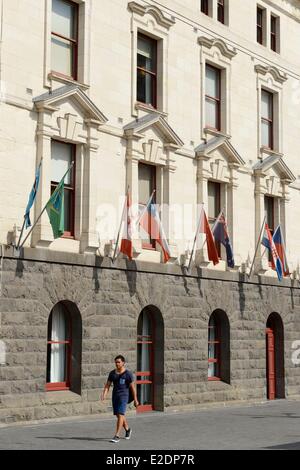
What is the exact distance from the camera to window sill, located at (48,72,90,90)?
2312cm

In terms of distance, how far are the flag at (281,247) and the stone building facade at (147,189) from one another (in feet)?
3.21

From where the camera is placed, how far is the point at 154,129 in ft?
87.9

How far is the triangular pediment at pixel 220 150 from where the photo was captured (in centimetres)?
2870

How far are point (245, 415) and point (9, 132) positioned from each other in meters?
11.1

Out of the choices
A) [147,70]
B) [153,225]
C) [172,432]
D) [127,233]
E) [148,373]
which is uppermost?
[147,70]

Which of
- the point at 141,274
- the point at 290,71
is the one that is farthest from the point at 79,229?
the point at 290,71

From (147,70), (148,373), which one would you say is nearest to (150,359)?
(148,373)

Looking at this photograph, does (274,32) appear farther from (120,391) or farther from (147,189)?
(120,391)

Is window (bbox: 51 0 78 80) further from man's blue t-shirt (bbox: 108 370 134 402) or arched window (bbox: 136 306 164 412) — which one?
man's blue t-shirt (bbox: 108 370 134 402)

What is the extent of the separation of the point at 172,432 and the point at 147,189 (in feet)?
28.9

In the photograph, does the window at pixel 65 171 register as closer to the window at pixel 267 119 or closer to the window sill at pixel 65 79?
the window sill at pixel 65 79

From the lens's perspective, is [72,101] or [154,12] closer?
[72,101]

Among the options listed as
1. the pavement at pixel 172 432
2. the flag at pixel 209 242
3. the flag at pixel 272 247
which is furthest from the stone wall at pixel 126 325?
the flag at pixel 272 247
